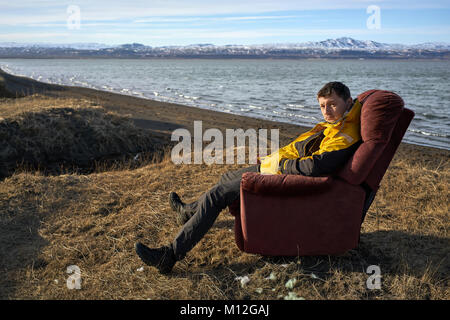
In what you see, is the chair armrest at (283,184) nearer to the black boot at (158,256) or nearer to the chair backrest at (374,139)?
the chair backrest at (374,139)

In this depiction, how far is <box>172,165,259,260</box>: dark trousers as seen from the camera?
3336 millimetres

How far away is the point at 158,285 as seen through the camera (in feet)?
10.7

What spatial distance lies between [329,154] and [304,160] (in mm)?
210

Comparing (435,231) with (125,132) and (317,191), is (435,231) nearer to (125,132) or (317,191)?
(317,191)

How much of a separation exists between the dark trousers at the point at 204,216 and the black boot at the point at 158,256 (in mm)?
60

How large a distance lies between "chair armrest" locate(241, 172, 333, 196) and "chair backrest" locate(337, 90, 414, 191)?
0.21 m

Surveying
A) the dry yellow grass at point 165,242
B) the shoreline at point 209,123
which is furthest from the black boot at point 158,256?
the shoreline at point 209,123

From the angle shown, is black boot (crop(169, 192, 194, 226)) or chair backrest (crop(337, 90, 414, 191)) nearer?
chair backrest (crop(337, 90, 414, 191))

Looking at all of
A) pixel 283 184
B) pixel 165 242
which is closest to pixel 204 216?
pixel 283 184

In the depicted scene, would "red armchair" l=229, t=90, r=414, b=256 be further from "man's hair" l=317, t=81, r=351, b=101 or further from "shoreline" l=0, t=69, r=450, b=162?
"shoreline" l=0, t=69, r=450, b=162

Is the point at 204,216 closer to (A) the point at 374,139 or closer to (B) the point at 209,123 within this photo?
(A) the point at 374,139

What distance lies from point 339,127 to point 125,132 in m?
8.03

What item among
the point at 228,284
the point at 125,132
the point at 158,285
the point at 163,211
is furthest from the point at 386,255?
the point at 125,132

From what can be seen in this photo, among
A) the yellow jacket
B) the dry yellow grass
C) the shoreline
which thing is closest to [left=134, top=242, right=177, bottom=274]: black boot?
the dry yellow grass
